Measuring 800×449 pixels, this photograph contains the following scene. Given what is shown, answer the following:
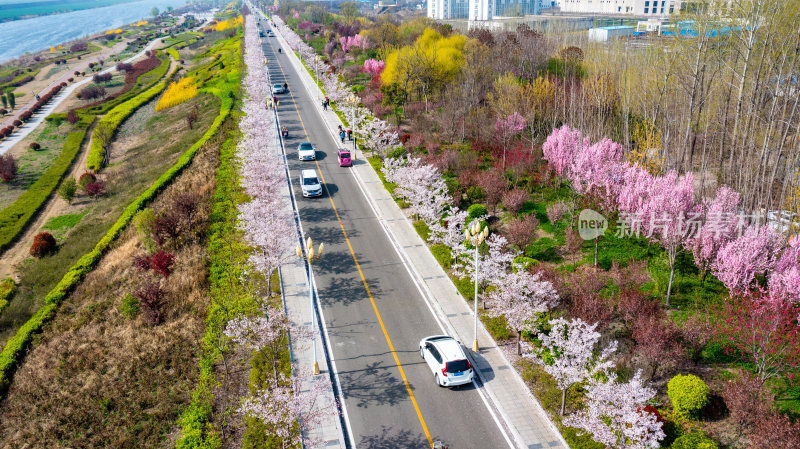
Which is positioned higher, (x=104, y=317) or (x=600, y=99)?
(x=600, y=99)

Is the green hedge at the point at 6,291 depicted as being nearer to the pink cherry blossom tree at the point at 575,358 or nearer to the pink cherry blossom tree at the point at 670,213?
the pink cherry blossom tree at the point at 575,358

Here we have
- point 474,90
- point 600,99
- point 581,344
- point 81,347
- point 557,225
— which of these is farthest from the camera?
point 474,90

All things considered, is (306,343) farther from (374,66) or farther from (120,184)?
(374,66)

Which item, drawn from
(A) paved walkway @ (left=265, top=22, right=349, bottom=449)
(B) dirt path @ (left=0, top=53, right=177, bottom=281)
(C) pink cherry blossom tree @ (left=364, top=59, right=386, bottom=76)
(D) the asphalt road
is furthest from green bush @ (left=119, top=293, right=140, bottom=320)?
(C) pink cherry blossom tree @ (left=364, top=59, right=386, bottom=76)

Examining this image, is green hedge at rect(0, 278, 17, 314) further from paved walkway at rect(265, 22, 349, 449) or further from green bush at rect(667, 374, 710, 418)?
green bush at rect(667, 374, 710, 418)

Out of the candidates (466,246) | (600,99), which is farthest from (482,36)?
(466,246)

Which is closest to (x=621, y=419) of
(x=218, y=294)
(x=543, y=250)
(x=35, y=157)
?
(x=543, y=250)

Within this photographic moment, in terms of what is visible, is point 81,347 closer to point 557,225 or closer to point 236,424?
point 236,424

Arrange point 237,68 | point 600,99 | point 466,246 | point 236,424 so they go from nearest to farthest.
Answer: point 236,424
point 466,246
point 600,99
point 237,68
